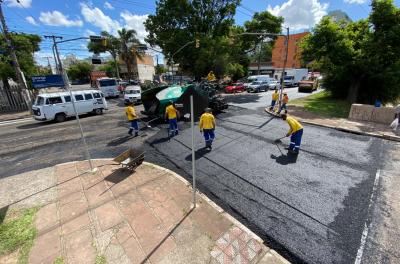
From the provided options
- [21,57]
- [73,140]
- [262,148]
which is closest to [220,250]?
[262,148]

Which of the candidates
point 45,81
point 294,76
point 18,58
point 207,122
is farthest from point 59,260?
point 294,76

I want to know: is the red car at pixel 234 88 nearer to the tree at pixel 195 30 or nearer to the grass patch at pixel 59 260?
the tree at pixel 195 30

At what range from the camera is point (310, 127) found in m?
11.2

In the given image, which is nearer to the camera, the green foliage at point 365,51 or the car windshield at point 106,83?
the green foliage at point 365,51

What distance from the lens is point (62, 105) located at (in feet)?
45.7

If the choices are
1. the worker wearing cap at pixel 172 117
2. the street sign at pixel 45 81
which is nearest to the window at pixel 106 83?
the street sign at pixel 45 81

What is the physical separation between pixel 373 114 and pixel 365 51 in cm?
582

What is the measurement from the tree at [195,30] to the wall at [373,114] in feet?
55.6

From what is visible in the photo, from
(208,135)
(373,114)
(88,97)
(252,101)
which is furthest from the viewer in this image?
(252,101)

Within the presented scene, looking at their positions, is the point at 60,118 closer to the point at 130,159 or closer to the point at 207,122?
the point at 130,159

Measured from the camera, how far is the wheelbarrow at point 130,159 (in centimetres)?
606

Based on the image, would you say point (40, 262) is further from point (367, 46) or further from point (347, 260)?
point (367, 46)

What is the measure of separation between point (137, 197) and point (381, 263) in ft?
16.3

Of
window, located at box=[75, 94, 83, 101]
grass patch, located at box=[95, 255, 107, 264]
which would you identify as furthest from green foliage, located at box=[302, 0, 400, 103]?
window, located at box=[75, 94, 83, 101]
